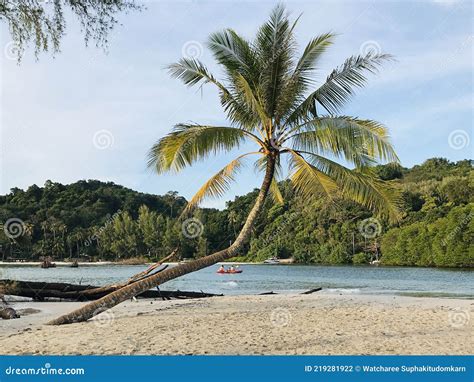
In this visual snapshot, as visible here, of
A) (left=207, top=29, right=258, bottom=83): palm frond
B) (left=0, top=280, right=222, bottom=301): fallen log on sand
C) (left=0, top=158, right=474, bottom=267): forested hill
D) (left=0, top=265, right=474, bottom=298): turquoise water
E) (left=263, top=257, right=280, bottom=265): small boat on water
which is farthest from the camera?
(left=263, top=257, right=280, bottom=265): small boat on water

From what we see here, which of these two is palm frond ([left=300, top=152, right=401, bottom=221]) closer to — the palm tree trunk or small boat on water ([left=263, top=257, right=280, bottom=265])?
the palm tree trunk

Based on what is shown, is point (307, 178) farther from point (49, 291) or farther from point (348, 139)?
point (49, 291)

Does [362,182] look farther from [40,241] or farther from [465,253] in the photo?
[40,241]

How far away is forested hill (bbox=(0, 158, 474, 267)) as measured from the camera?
60.6 meters

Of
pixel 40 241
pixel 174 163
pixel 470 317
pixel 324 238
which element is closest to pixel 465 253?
pixel 324 238

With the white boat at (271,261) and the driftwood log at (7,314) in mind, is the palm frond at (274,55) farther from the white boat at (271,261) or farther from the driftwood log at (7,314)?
the white boat at (271,261)

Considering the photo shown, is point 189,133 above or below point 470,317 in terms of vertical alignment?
above

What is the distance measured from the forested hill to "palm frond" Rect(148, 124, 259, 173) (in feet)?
154

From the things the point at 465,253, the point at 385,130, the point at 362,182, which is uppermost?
the point at 385,130

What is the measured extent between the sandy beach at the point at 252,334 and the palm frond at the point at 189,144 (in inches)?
135

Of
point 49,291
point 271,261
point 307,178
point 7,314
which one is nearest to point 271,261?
point 271,261

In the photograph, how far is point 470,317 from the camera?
37.8 feet

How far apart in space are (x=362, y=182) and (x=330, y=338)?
3.57 metres

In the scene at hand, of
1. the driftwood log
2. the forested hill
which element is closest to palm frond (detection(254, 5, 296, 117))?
the driftwood log
